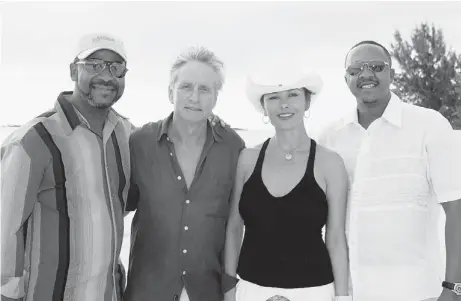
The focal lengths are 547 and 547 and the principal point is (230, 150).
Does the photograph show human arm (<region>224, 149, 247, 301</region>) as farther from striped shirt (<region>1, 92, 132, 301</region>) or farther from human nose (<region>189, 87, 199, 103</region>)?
striped shirt (<region>1, 92, 132, 301</region>)

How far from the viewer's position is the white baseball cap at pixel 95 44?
3.03 m

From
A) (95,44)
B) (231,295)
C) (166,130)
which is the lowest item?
(231,295)

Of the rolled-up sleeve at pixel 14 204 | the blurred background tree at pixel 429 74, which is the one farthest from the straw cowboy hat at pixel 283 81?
the blurred background tree at pixel 429 74

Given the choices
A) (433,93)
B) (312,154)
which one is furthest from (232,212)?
(433,93)

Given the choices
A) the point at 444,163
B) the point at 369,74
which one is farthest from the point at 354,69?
the point at 444,163

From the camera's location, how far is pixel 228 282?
115 inches

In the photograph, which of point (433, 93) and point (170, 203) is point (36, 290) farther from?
point (433, 93)

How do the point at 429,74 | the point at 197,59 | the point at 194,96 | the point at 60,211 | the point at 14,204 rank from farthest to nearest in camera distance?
the point at 429,74 < the point at 197,59 < the point at 194,96 < the point at 60,211 < the point at 14,204

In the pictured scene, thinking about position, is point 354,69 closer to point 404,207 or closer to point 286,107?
point 286,107

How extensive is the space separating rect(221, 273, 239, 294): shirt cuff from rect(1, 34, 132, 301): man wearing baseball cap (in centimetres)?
58

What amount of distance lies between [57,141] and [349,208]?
5.22 feet

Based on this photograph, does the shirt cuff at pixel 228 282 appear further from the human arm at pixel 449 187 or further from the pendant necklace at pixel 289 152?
the human arm at pixel 449 187

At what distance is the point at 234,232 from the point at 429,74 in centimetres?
1503

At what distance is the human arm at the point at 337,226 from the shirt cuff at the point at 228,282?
1.73 feet
